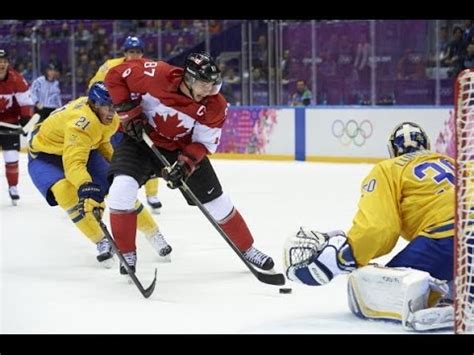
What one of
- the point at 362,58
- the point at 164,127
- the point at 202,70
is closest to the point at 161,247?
the point at 164,127

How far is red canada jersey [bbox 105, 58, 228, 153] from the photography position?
4031 millimetres

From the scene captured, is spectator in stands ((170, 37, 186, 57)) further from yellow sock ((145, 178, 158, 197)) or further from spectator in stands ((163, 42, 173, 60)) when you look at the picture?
yellow sock ((145, 178, 158, 197))

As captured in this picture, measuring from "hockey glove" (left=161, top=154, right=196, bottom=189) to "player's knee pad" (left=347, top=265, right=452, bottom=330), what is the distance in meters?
1.00

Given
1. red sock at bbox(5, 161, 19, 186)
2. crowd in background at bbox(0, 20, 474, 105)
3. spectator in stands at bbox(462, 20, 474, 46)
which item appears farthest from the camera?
crowd in background at bbox(0, 20, 474, 105)

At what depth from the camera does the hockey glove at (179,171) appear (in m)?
3.96

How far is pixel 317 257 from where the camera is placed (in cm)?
313

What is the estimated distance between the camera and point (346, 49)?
10.6 m

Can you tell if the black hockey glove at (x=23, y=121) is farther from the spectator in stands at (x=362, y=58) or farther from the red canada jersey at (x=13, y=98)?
the spectator in stands at (x=362, y=58)

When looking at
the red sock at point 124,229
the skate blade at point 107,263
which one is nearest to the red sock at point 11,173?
the skate blade at point 107,263

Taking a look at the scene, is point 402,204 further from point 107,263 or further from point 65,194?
point 65,194

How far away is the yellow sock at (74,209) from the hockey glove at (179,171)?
62 cm

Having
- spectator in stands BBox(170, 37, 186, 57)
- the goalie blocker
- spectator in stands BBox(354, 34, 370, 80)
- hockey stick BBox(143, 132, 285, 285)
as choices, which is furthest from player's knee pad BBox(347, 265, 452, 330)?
spectator in stands BBox(170, 37, 186, 57)

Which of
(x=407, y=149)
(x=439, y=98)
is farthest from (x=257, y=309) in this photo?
(x=439, y=98)

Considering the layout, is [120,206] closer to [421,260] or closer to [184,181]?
[184,181]
